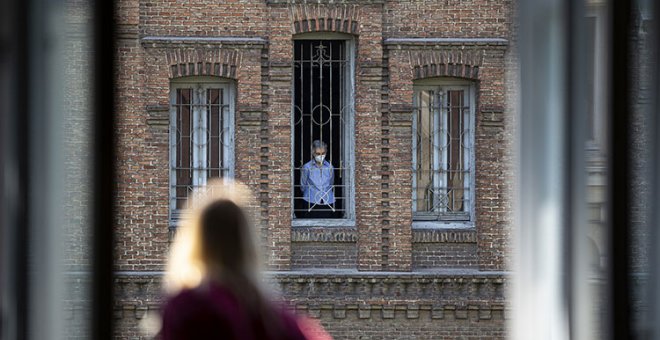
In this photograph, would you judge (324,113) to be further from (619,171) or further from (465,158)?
(619,171)

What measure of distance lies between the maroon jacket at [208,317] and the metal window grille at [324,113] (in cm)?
1243

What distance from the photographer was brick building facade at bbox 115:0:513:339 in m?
15.4

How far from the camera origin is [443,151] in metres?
15.8

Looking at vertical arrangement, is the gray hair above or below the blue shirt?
above

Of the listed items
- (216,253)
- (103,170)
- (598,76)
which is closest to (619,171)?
(598,76)

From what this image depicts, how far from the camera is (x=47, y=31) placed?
2805 millimetres

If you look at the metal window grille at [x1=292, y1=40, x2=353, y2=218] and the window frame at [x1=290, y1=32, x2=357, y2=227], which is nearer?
the metal window grille at [x1=292, y1=40, x2=353, y2=218]

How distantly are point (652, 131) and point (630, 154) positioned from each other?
0.16 meters

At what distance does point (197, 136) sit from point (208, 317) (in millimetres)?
12680

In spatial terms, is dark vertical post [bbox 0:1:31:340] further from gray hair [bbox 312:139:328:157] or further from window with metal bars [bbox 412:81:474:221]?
window with metal bars [bbox 412:81:474:221]

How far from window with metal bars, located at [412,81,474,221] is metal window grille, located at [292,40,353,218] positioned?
928 millimetres

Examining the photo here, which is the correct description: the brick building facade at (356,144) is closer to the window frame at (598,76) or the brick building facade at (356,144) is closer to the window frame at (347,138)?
the window frame at (347,138)

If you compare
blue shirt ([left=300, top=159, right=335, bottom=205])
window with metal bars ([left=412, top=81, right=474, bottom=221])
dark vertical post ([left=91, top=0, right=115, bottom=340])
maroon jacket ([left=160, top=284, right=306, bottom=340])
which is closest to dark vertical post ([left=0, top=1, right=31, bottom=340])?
dark vertical post ([left=91, top=0, right=115, bottom=340])

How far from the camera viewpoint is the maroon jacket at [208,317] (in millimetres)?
2998
